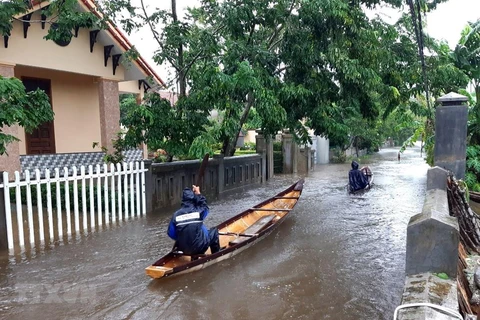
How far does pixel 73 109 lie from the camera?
15.0 meters

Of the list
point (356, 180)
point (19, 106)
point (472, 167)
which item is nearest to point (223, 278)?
point (19, 106)

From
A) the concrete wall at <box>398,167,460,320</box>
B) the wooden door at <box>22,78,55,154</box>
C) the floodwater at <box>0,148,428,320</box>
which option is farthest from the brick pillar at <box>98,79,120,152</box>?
the concrete wall at <box>398,167,460,320</box>

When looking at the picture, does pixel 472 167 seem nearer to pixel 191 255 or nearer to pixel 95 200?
pixel 191 255

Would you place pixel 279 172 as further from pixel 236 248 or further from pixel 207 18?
pixel 236 248

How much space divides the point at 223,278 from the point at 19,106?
4171 millimetres

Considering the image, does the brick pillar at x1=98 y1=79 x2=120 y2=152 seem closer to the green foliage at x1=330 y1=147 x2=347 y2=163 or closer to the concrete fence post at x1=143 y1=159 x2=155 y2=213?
the concrete fence post at x1=143 y1=159 x2=155 y2=213

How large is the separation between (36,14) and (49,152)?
16.3 ft

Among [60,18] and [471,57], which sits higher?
[60,18]

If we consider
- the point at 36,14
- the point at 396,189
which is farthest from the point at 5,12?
the point at 396,189

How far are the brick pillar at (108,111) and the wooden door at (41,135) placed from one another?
1.88m

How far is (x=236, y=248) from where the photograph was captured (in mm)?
6434

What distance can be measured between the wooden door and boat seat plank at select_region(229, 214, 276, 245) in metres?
9.56

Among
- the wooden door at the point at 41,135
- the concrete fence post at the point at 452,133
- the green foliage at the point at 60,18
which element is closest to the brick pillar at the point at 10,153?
the green foliage at the point at 60,18

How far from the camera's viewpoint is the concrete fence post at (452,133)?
7.65 meters
